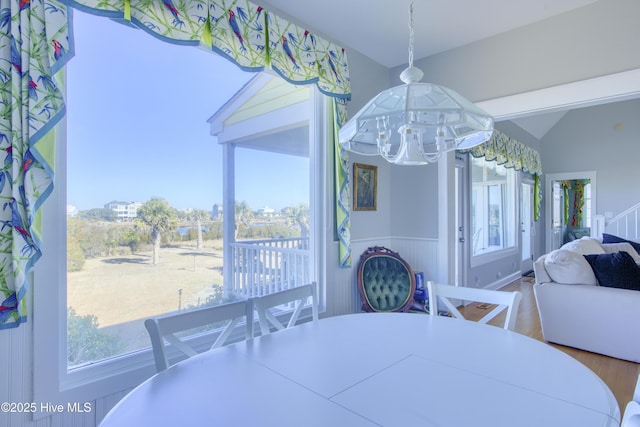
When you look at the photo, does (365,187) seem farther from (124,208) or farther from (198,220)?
(124,208)

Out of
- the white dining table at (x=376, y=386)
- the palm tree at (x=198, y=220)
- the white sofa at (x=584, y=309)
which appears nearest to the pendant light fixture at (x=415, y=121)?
the white dining table at (x=376, y=386)

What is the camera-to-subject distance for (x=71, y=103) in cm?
177

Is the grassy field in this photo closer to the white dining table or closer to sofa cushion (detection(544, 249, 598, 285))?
the white dining table

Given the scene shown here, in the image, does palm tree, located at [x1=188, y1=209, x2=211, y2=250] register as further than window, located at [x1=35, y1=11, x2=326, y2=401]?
Yes

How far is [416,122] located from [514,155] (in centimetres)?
509

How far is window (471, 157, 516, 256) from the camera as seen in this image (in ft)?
17.0

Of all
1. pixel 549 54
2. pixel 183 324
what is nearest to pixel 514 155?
pixel 549 54

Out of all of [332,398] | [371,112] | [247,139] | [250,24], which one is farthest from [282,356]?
[247,139]

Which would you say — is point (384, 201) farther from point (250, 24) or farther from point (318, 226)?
point (250, 24)

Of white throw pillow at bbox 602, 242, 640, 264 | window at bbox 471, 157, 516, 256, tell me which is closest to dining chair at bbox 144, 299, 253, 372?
window at bbox 471, 157, 516, 256

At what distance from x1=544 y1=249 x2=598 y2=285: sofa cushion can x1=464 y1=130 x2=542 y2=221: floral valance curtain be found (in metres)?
1.70

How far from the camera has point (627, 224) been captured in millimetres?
6066

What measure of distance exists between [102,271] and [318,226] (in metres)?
1.61

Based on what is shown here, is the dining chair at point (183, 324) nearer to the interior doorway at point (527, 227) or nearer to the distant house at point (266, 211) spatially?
the distant house at point (266, 211)
